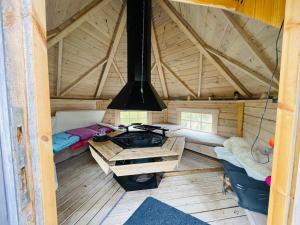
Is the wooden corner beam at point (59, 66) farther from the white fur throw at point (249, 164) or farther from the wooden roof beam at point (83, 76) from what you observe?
the white fur throw at point (249, 164)

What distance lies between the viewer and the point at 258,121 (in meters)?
2.68

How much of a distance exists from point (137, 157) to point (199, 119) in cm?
279

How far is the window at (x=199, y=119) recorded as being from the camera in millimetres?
4012

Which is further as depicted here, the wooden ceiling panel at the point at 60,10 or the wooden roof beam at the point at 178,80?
the wooden roof beam at the point at 178,80

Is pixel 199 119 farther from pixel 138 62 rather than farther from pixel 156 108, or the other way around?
pixel 138 62

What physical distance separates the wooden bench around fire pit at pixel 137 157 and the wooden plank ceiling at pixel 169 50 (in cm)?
175

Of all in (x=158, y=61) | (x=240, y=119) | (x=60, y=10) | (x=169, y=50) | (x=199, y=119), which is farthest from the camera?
(x=199, y=119)

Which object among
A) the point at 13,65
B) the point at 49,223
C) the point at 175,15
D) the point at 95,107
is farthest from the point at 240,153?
the point at 95,107

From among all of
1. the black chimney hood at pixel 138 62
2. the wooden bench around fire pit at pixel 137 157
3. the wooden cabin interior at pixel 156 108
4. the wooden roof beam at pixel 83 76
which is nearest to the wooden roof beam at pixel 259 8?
the wooden cabin interior at pixel 156 108

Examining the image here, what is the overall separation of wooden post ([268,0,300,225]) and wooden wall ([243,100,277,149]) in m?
1.93

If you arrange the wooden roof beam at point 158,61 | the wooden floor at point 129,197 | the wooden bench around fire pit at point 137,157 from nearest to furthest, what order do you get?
the wooden floor at point 129,197
the wooden bench around fire pit at point 137,157
the wooden roof beam at point 158,61

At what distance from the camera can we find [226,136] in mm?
3725

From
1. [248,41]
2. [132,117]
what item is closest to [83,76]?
[132,117]

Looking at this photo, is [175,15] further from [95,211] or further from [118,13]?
[95,211]
